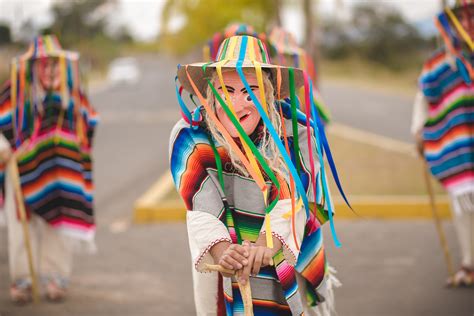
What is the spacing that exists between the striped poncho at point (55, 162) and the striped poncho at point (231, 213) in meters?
2.84

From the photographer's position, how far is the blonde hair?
376 centimetres

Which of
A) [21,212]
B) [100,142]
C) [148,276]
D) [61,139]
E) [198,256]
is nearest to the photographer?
[198,256]

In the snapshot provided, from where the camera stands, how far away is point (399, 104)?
2606 centimetres

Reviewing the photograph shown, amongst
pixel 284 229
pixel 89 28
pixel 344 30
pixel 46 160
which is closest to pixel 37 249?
pixel 46 160

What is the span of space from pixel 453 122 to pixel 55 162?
3.11 m

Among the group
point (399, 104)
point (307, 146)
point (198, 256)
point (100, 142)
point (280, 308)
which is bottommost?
point (280, 308)

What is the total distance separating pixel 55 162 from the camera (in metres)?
6.56

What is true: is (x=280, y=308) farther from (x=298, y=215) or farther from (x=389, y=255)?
(x=389, y=255)

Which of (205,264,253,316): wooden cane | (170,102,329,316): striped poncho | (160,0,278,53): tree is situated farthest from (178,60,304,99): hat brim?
(160,0,278,53): tree

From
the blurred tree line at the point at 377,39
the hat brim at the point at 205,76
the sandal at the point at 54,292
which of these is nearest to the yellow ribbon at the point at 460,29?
the hat brim at the point at 205,76

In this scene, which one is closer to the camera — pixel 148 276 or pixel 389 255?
pixel 148 276

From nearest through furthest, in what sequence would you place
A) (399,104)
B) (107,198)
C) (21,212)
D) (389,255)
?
1. (21,212)
2. (389,255)
3. (107,198)
4. (399,104)

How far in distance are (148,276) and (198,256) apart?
11.3ft

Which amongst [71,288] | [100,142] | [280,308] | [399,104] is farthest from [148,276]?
[399,104]
